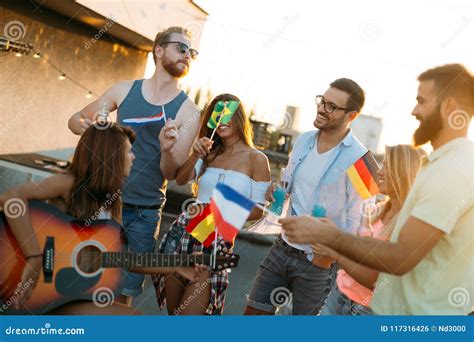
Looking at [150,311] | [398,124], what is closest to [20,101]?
[150,311]

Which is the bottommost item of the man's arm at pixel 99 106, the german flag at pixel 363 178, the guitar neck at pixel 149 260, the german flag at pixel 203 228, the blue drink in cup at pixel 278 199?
the guitar neck at pixel 149 260

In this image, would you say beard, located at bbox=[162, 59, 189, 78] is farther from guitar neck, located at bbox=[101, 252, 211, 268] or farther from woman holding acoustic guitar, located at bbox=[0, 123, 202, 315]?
guitar neck, located at bbox=[101, 252, 211, 268]

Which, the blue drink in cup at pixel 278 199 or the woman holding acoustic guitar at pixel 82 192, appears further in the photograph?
the blue drink in cup at pixel 278 199

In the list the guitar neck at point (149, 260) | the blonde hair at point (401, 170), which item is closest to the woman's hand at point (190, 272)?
the guitar neck at point (149, 260)

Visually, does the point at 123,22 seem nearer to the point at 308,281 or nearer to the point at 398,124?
the point at 398,124

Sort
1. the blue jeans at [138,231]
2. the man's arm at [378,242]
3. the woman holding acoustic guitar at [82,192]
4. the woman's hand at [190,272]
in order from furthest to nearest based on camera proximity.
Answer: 1. the blue jeans at [138,231]
2. the woman's hand at [190,272]
3. the woman holding acoustic guitar at [82,192]
4. the man's arm at [378,242]

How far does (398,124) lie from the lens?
3754 mm

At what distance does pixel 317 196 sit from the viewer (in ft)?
9.96

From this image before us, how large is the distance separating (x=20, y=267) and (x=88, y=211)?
318 mm

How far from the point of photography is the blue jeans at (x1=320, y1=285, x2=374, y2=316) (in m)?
2.46

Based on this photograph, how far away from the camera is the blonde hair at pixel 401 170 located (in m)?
2.60

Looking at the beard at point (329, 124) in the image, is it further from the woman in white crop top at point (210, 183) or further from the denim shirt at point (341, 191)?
the woman in white crop top at point (210, 183)

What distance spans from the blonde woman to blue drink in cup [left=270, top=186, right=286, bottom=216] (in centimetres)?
46

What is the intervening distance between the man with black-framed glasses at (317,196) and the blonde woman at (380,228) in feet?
0.93
